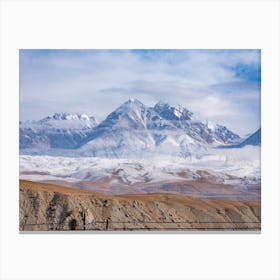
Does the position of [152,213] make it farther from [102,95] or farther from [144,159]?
[102,95]

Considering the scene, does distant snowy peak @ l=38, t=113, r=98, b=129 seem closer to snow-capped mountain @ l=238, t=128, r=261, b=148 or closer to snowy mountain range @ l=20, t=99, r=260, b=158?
snowy mountain range @ l=20, t=99, r=260, b=158

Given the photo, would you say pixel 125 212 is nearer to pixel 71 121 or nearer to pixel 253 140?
pixel 71 121

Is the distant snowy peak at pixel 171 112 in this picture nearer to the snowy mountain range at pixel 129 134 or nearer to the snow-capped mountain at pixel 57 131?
the snowy mountain range at pixel 129 134

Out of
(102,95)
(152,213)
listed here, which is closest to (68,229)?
(152,213)

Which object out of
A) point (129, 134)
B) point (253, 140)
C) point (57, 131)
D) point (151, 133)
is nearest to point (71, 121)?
point (57, 131)

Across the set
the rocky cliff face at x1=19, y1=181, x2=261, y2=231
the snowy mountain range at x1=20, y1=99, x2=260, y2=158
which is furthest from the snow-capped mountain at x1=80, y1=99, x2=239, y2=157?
the rocky cliff face at x1=19, y1=181, x2=261, y2=231

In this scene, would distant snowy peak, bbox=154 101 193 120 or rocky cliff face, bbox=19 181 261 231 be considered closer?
rocky cliff face, bbox=19 181 261 231

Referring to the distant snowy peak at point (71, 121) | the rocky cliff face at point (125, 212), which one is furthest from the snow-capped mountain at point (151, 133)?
the rocky cliff face at point (125, 212)
